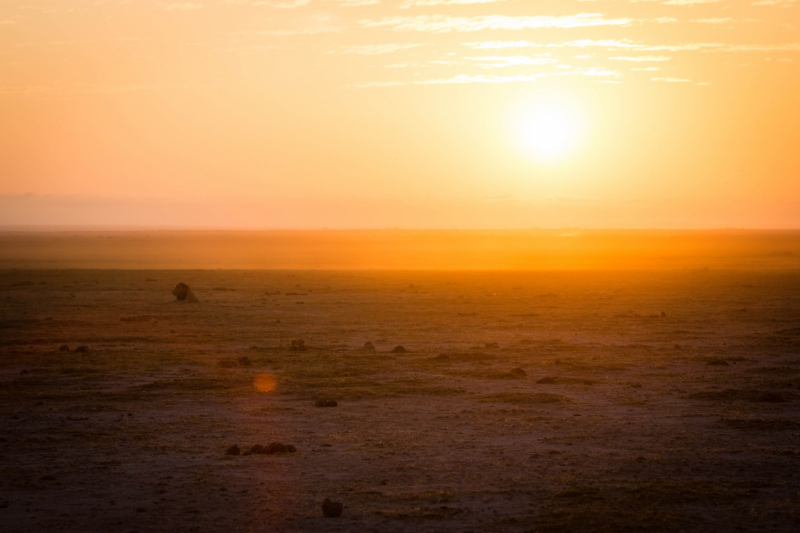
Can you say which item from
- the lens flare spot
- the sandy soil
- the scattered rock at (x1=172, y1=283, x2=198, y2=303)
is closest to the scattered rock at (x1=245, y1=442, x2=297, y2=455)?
the sandy soil

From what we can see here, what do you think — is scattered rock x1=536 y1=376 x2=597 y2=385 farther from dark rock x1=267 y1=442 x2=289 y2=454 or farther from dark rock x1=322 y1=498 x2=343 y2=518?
dark rock x1=322 y1=498 x2=343 y2=518

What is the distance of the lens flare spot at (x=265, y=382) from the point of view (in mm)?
15508

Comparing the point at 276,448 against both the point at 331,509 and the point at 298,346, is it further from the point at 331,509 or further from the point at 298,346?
the point at 298,346

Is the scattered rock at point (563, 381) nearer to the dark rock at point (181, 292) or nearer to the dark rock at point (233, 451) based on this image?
the dark rock at point (233, 451)

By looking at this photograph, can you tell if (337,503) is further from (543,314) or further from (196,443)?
(543,314)

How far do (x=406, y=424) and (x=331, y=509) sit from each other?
424 centimetres

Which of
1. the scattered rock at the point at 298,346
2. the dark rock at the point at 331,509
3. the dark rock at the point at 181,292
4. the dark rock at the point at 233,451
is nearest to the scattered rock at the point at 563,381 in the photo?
the scattered rock at the point at 298,346

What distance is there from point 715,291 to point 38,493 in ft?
121

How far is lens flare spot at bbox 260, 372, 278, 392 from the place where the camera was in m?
15.5

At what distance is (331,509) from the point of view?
8.28m

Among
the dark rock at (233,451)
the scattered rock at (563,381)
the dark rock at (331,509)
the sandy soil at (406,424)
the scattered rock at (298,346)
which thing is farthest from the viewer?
the scattered rock at (298,346)

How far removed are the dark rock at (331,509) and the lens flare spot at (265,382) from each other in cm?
718

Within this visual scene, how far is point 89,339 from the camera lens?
2300 centimetres

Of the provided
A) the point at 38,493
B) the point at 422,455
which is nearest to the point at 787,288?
the point at 422,455
